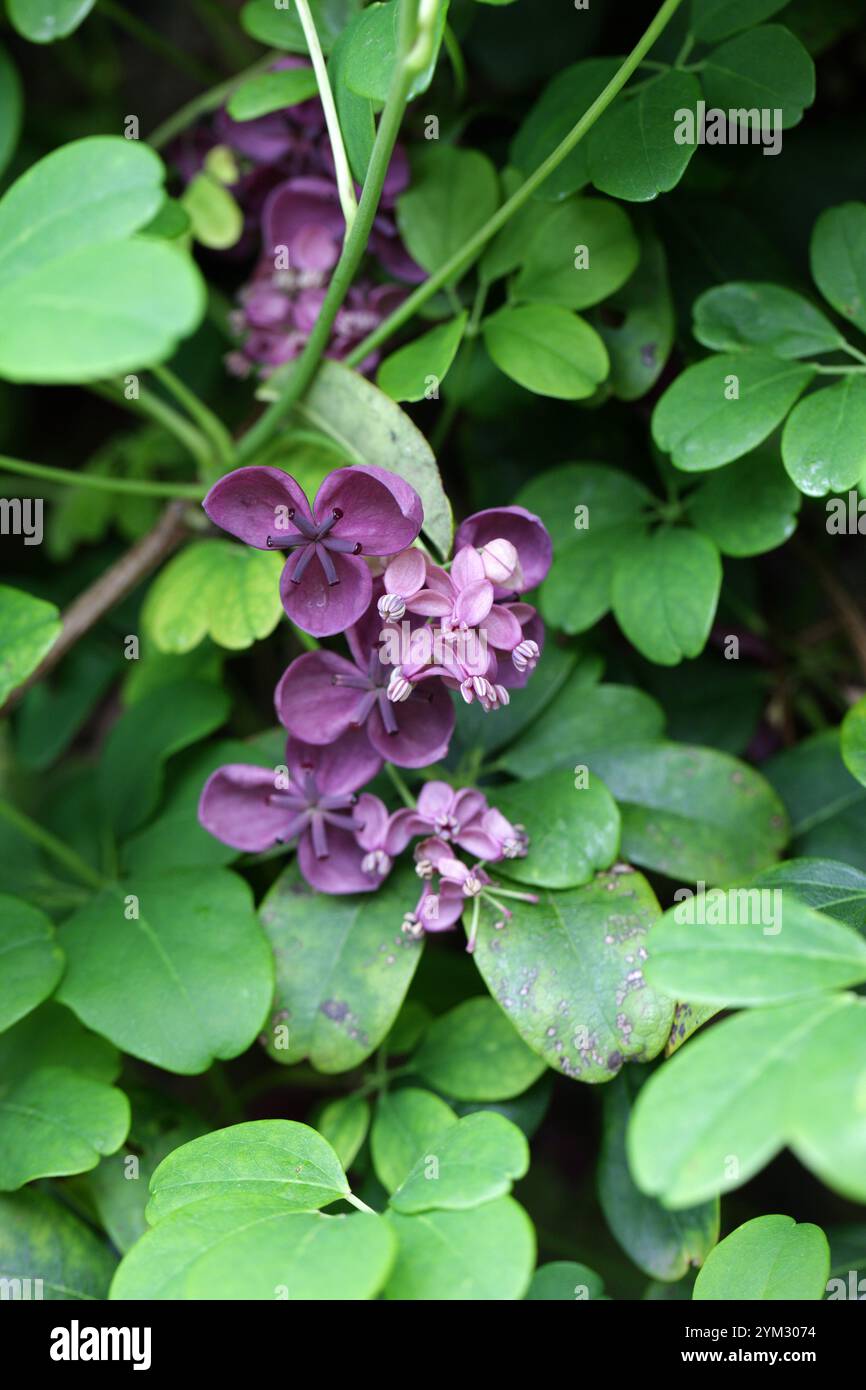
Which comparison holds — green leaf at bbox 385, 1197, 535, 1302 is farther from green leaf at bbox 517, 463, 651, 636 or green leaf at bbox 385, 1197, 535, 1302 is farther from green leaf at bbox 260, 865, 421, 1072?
green leaf at bbox 517, 463, 651, 636

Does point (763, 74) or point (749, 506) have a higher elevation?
point (763, 74)

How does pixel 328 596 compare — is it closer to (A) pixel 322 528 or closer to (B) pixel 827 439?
(A) pixel 322 528

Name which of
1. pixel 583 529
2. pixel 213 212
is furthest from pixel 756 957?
pixel 213 212

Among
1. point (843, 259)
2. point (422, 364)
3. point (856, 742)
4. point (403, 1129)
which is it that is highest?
point (843, 259)

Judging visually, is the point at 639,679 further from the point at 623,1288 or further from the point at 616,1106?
the point at 623,1288

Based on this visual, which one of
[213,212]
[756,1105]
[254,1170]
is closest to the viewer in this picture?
[756,1105]

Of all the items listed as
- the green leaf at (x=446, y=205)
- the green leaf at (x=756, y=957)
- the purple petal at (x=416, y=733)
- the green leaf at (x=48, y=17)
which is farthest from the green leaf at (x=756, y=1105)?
the green leaf at (x=48, y=17)
